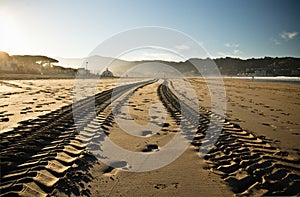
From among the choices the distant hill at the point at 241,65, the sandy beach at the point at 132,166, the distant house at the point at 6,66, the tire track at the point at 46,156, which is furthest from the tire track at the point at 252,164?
the distant hill at the point at 241,65

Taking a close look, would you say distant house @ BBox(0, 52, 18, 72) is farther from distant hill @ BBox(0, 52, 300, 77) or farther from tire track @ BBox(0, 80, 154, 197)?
tire track @ BBox(0, 80, 154, 197)

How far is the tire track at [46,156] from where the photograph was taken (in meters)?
2.96

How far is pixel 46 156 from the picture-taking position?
390cm

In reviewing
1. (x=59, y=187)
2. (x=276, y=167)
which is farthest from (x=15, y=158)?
(x=276, y=167)

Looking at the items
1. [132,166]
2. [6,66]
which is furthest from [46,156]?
[6,66]

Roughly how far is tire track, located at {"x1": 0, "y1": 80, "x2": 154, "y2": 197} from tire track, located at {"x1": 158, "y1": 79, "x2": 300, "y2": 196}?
208 cm

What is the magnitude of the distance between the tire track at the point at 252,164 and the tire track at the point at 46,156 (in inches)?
82.1

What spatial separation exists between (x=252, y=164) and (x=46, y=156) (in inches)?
135

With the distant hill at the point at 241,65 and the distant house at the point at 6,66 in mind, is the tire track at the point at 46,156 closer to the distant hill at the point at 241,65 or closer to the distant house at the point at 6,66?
the distant house at the point at 6,66

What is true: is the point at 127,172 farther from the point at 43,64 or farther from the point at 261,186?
the point at 43,64

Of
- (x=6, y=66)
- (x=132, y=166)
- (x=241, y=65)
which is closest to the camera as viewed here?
(x=132, y=166)

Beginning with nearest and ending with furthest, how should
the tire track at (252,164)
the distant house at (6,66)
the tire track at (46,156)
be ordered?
the tire track at (46,156) < the tire track at (252,164) < the distant house at (6,66)

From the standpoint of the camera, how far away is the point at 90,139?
521 cm

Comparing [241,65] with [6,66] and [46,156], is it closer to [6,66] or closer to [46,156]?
[6,66]
